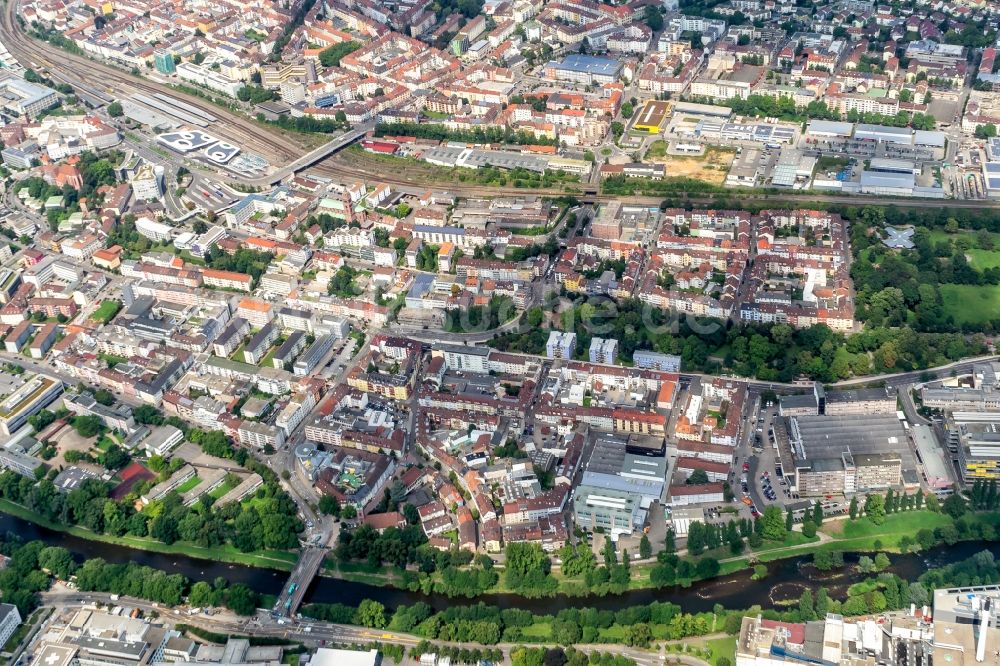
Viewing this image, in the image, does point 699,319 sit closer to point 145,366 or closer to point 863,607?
point 863,607

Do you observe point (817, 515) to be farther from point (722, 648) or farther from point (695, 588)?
point (722, 648)

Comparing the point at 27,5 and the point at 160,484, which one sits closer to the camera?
the point at 160,484

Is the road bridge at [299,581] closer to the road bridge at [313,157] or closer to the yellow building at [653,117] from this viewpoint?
the road bridge at [313,157]

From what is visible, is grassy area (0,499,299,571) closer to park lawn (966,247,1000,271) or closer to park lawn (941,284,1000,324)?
park lawn (941,284,1000,324)

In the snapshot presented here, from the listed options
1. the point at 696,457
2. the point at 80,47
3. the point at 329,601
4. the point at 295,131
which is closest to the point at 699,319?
the point at 696,457

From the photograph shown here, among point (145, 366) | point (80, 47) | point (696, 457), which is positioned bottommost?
point (696, 457)

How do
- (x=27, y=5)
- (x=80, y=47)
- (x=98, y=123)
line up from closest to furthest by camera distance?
(x=98, y=123) → (x=80, y=47) → (x=27, y=5)

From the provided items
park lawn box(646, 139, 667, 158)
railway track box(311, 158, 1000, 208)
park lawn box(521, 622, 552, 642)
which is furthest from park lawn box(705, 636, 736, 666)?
park lawn box(646, 139, 667, 158)
